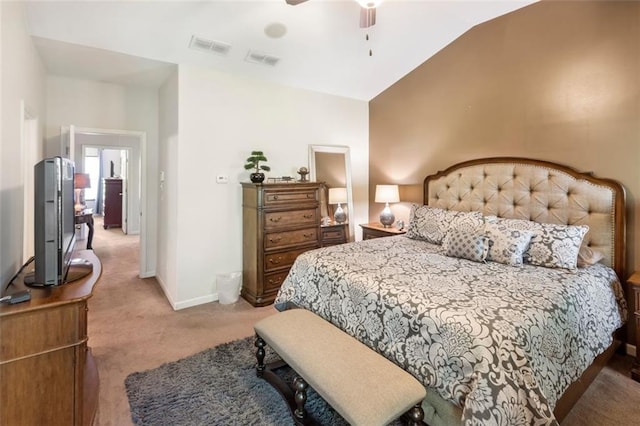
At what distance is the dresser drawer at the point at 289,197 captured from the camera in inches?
139

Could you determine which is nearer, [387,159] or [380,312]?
[380,312]

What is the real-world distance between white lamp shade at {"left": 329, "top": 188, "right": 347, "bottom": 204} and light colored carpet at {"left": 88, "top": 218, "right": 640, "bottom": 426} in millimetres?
1704

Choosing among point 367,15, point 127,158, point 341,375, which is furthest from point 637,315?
point 127,158

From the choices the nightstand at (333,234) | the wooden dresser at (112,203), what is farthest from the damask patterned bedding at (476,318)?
the wooden dresser at (112,203)

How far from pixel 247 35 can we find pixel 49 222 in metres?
2.45

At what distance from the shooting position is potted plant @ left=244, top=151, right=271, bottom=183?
3.61 meters

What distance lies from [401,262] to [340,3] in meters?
2.44

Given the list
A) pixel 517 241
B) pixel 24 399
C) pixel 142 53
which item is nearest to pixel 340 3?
pixel 142 53

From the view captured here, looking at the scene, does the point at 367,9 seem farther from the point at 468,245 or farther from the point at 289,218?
the point at 289,218

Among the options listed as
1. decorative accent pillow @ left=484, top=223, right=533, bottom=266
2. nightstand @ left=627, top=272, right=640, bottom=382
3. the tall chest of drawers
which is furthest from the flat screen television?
nightstand @ left=627, top=272, right=640, bottom=382

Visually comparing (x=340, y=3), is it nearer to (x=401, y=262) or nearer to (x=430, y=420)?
(x=401, y=262)

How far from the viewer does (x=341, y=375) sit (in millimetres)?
1533

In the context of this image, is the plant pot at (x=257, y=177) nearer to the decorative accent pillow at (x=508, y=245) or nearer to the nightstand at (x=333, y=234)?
the nightstand at (x=333, y=234)

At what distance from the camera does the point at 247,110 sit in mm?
3779
